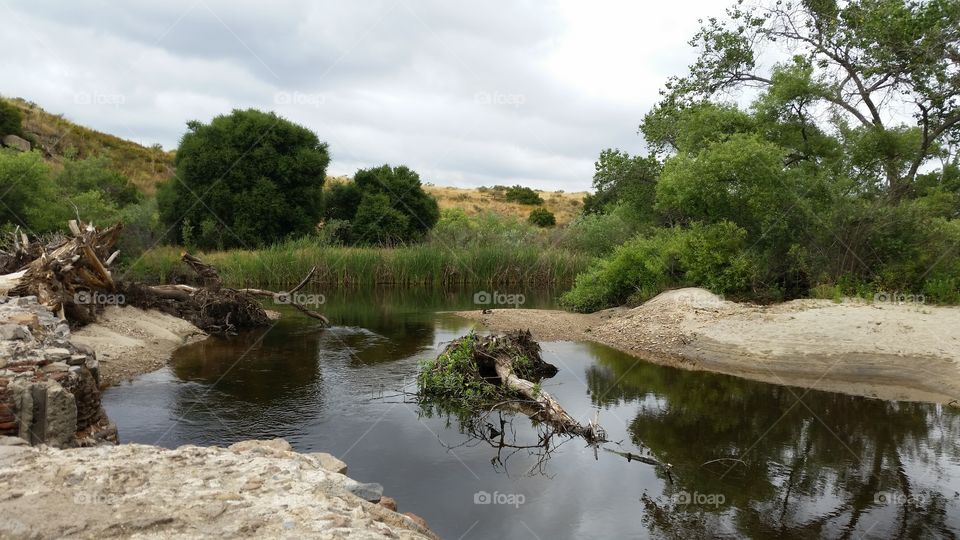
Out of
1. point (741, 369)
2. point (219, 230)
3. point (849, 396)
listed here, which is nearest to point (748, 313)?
point (741, 369)

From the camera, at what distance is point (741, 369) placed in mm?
12078

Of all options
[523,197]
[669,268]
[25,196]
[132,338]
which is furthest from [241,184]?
[523,197]

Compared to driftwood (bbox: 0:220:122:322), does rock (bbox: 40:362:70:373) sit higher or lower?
lower

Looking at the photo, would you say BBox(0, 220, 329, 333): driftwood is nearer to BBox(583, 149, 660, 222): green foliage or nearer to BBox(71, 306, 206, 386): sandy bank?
BBox(71, 306, 206, 386): sandy bank

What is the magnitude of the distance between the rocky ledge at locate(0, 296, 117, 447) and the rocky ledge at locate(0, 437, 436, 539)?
0.62m

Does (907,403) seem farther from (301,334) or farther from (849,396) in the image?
(301,334)

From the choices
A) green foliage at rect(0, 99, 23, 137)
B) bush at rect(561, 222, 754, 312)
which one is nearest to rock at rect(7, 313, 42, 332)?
bush at rect(561, 222, 754, 312)

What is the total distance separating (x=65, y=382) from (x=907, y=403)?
11.2 metres

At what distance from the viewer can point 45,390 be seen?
5949mm

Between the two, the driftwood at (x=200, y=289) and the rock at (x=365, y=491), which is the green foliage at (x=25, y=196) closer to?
the driftwood at (x=200, y=289)

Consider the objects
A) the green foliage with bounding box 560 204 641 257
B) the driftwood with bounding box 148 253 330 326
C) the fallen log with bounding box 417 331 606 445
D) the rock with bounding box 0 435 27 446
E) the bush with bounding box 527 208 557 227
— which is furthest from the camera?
the bush with bounding box 527 208 557 227

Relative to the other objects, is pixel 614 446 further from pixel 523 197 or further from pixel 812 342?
pixel 523 197

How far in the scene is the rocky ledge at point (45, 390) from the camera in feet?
19.0

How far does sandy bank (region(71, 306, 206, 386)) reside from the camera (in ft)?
35.7
